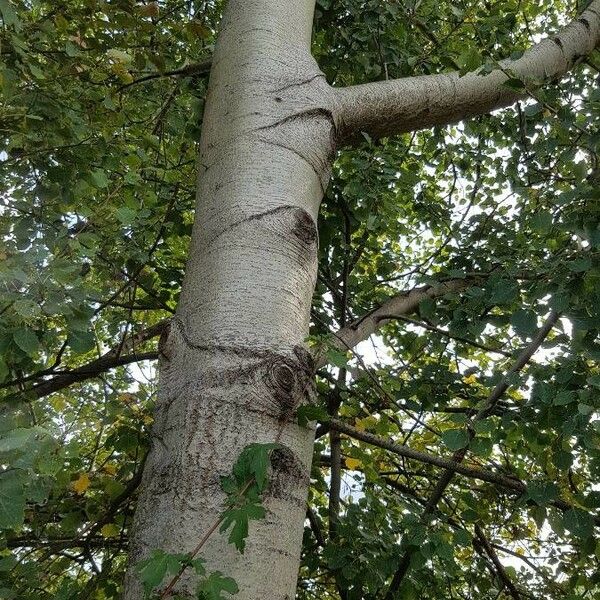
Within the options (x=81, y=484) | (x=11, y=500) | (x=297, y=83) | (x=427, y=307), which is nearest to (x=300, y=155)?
(x=297, y=83)

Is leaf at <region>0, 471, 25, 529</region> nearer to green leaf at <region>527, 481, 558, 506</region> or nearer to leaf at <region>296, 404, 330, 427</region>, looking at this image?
leaf at <region>296, 404, 330, 427</region>

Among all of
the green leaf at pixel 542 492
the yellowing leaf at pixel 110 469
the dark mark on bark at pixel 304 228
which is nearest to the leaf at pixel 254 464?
the dark mark on bark at pixel 304 228

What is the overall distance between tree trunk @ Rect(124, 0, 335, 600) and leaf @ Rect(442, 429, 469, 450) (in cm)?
61

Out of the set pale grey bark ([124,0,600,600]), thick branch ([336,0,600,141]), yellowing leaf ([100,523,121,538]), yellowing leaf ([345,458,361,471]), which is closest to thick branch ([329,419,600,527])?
pale grey bark ([124,0,600,600])

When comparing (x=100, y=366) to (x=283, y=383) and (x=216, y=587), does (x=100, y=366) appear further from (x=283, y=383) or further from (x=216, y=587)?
(x=216, y=587)

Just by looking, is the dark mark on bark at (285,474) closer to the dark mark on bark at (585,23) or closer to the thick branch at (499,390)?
the thick branch at (499,390)

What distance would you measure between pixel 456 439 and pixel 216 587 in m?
1.00

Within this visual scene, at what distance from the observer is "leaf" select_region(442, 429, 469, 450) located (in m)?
1.72

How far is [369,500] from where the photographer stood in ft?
8.95

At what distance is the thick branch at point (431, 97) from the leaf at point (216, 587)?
51.4 inches

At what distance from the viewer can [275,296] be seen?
1.29 m

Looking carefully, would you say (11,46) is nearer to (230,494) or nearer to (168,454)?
(168,454)

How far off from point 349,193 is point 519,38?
90.0 inches

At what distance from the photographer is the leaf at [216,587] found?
88 centimetres
